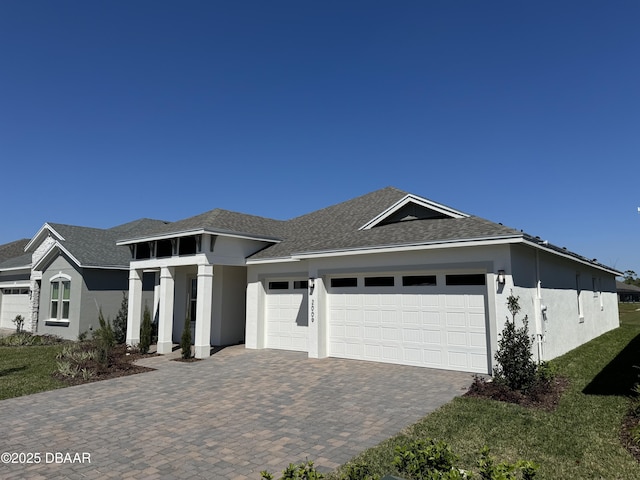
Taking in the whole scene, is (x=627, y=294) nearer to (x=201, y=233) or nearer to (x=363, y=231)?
(x=363, y=231)

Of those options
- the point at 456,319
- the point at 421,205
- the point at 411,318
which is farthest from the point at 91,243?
the point at 456,319

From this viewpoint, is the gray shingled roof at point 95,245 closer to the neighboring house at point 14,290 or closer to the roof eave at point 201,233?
the roof eave at point 201,233

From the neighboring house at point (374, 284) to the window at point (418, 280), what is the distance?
0.11 feet

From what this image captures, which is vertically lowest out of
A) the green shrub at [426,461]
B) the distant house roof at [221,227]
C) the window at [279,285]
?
the green shrub at [426,461]

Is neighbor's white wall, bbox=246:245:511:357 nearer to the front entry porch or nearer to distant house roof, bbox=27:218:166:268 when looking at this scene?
the front entry porch

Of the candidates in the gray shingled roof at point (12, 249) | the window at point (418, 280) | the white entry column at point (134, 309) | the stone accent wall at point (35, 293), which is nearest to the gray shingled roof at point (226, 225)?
the white entry column at point (134, 309)

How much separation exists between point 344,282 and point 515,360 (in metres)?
5.86

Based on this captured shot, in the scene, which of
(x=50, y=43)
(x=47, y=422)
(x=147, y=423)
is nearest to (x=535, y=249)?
(x=147, y=423)

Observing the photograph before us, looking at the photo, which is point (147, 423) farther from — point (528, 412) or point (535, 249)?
point (535, 249)

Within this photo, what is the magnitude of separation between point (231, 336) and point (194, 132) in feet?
33.2

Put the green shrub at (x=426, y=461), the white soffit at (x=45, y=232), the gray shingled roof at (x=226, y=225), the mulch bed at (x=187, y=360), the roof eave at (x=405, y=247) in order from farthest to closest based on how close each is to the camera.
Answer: the white soffit at (x=45, y=232) → the gray shingled roof at (x=226, y=225) → the mulch bed at (x=187, y=360) → the roof eave at (x=405, y=247) → the green shrub at (x=426, y=461)

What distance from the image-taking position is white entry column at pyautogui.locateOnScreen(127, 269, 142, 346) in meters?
16.6

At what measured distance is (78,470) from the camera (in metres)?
5.08

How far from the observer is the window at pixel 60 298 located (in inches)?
795
